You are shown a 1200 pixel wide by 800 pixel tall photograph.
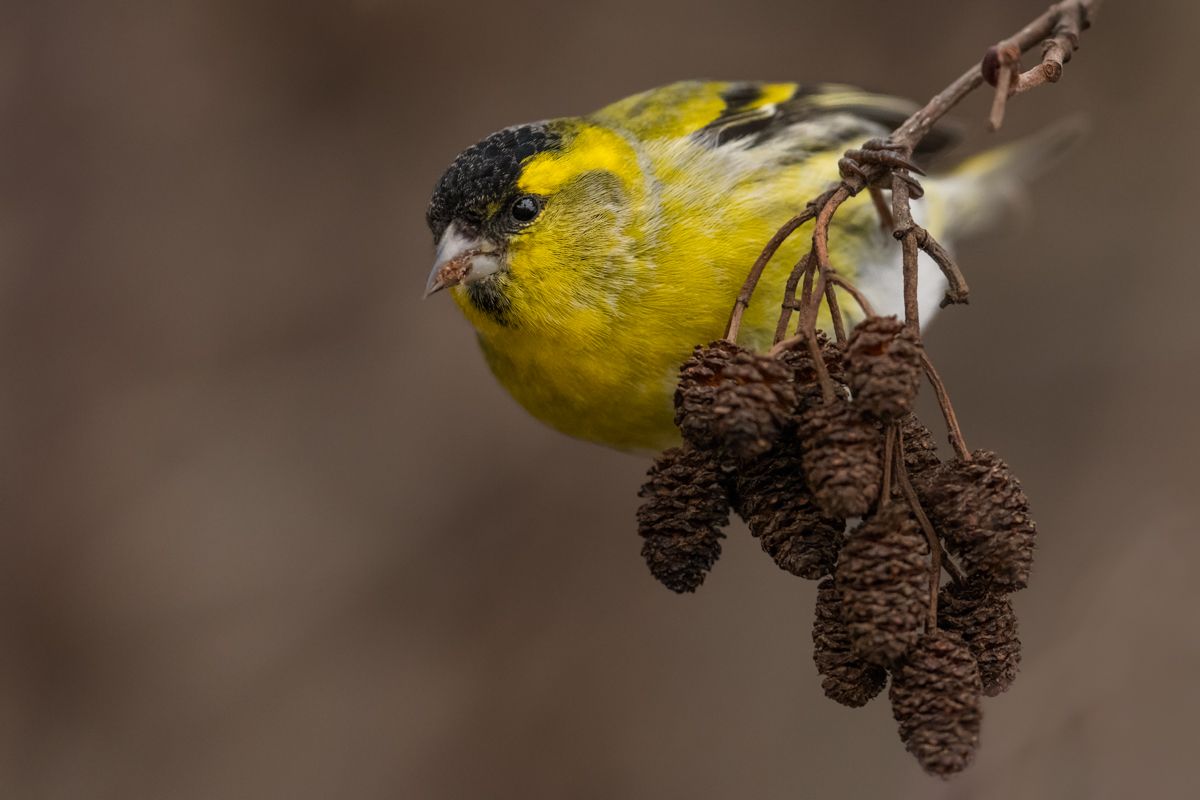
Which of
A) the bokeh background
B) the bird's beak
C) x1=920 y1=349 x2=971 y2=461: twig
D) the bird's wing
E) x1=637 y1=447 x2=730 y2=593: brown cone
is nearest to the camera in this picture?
x1=920 y1=349 x2=971 y2=461: twig

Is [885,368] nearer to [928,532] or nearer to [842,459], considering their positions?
[842,459]

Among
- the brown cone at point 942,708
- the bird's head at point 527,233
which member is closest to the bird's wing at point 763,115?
the bird's head at point 527,233

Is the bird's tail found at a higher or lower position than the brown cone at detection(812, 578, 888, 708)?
higher

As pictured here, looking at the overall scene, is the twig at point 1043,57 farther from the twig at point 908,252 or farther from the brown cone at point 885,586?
the brown cone at point 885,586

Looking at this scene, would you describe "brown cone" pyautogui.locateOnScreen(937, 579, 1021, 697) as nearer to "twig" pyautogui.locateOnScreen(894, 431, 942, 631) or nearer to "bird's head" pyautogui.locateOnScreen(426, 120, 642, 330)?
"twig" pyautogui.locateOnScreen(894, 431, 942, 631)

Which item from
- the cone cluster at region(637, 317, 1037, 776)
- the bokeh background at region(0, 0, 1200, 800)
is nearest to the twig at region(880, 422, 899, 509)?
the cone cluster at region(637, 317, 1037, 776)

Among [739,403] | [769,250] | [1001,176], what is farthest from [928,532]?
[1001,176]

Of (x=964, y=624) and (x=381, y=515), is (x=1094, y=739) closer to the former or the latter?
(x=964, y=624)
